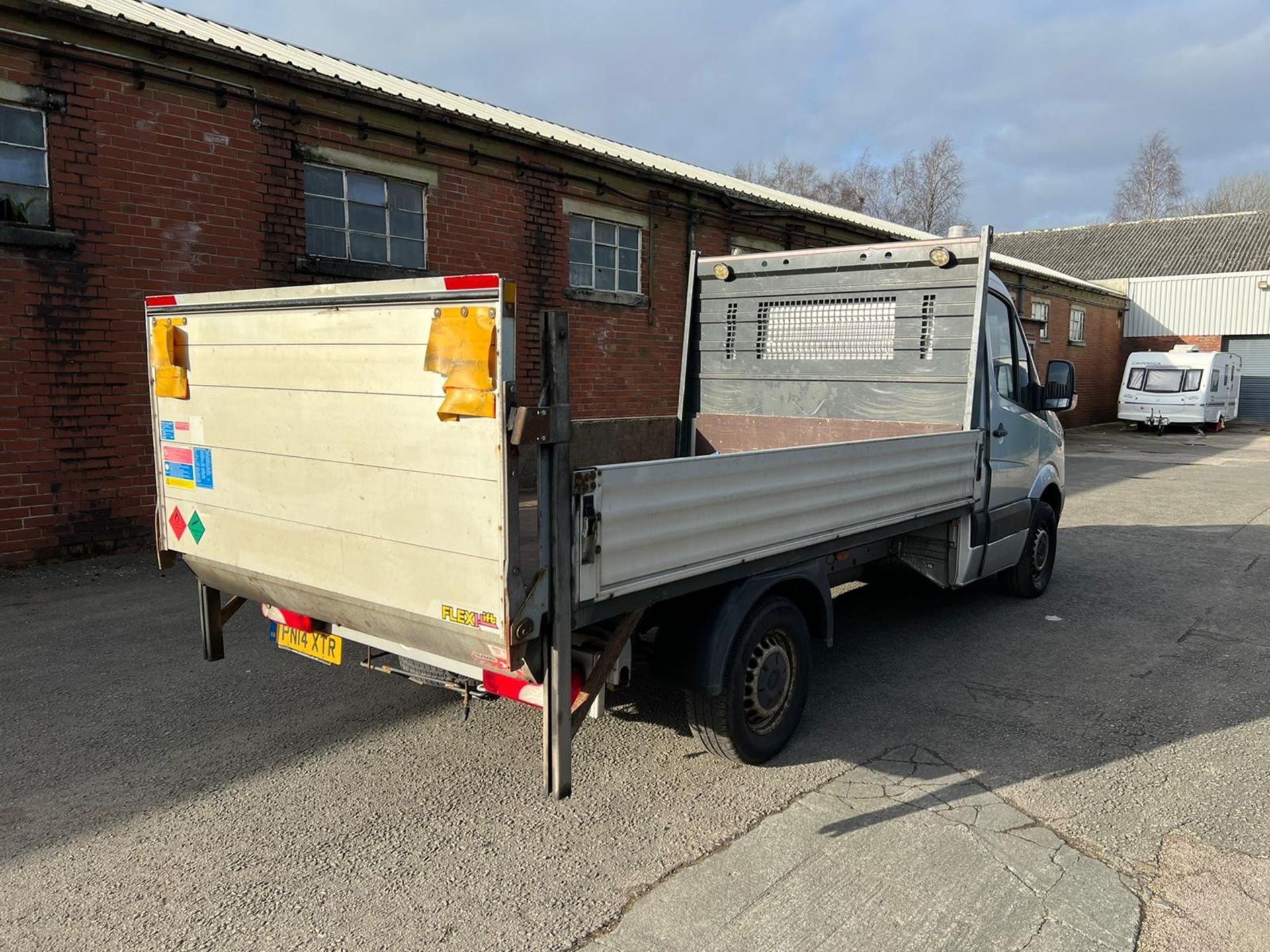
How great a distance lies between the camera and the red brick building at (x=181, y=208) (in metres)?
6.92

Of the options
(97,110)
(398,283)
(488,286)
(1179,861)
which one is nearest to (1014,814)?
(1179,861)

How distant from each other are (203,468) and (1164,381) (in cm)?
2777

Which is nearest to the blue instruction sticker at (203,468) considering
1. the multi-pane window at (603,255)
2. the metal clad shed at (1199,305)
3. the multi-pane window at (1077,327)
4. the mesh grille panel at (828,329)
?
the mesh grille panel at (828,329)

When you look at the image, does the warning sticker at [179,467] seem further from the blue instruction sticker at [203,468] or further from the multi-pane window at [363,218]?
the multi-pane window at [363,218]

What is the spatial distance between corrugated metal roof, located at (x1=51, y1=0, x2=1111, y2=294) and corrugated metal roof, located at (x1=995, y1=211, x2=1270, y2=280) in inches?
834

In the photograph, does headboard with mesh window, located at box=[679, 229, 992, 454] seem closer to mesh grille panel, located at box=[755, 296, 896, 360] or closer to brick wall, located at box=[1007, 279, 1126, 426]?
mesh grille panel, located at box=[755, 296, 896, 360]

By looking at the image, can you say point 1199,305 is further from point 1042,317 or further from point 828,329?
point 828,329

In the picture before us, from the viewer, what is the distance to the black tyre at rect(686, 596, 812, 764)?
3.65 metres

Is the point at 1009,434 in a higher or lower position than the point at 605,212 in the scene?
lower

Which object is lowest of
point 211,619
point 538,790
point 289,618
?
point 538,790

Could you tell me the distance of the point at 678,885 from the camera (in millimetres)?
2980

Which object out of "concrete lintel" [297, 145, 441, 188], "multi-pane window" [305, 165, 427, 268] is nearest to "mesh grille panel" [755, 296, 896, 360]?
"multi-pane window" [305, 165, 427, 268]

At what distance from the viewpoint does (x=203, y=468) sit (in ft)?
12.2

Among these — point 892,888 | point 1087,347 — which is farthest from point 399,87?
point 1087,347
